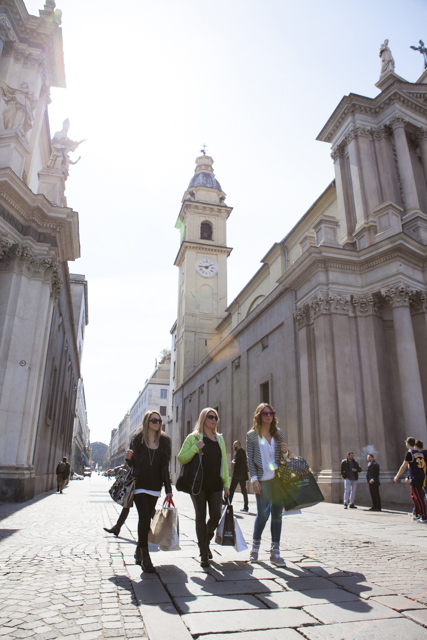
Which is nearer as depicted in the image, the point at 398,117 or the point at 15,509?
the point at 15,509

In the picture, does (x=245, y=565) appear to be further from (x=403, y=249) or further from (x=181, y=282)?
(x=181, y=282)

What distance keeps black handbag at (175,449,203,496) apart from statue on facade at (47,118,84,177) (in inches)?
577

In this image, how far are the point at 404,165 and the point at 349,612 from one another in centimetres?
2001

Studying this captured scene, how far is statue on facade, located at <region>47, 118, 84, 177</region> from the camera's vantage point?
54.2 ft

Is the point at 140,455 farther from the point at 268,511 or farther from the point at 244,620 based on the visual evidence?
the point at 244,620

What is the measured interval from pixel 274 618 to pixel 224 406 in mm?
23323

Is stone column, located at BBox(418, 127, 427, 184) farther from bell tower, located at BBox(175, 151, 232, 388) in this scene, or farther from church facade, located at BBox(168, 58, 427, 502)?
bell tower, located at BBox(175, 151, 232, 388)

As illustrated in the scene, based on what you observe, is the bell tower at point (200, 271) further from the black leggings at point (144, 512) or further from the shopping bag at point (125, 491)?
the black leggings at point (144, 512)

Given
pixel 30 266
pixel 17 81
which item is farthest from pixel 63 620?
pixel 17 81

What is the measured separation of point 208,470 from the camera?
4914mm

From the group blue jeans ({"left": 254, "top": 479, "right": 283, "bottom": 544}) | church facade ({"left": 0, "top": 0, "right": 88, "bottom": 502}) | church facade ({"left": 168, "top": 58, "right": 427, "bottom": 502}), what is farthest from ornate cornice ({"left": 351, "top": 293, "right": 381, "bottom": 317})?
blue jeans ({"left": 254, "top": 479, "right": 283, "bottom": 544})

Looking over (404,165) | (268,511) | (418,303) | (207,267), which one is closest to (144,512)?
(268,511)

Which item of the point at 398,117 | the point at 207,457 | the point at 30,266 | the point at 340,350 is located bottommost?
the point at 207,457

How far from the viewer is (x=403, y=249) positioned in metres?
15.6
